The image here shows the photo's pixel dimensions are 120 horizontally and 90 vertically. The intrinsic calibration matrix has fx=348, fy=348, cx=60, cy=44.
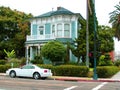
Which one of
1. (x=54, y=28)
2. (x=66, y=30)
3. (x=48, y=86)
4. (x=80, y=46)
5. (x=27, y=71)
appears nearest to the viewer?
(x=48, y=86)

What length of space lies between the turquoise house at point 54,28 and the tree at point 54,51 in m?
3.86

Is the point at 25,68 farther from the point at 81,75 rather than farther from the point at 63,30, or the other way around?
the point at 63,30

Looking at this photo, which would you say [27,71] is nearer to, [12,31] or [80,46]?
[80,46]

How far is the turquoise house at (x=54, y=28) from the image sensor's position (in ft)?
167

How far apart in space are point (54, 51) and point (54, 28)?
7112 millimetres

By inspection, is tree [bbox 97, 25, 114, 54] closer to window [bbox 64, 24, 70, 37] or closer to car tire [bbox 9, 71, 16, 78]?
window [bbox 64, 24, 70, 37]

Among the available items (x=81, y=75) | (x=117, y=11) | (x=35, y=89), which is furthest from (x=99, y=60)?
(x=35, y=89)

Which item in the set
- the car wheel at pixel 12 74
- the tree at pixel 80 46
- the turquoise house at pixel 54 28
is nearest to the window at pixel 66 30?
the turquoise house at pixel 54 28

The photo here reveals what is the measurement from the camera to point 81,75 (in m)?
36.8

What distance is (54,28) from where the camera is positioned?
52.2 metres

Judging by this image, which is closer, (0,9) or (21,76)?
(21,76)

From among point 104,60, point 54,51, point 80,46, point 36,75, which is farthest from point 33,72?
point 104,60

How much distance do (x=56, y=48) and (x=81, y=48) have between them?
3.68 m

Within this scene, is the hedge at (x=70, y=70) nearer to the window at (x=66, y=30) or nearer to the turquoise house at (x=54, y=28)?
the turquoise house at (x=54, y=28)
